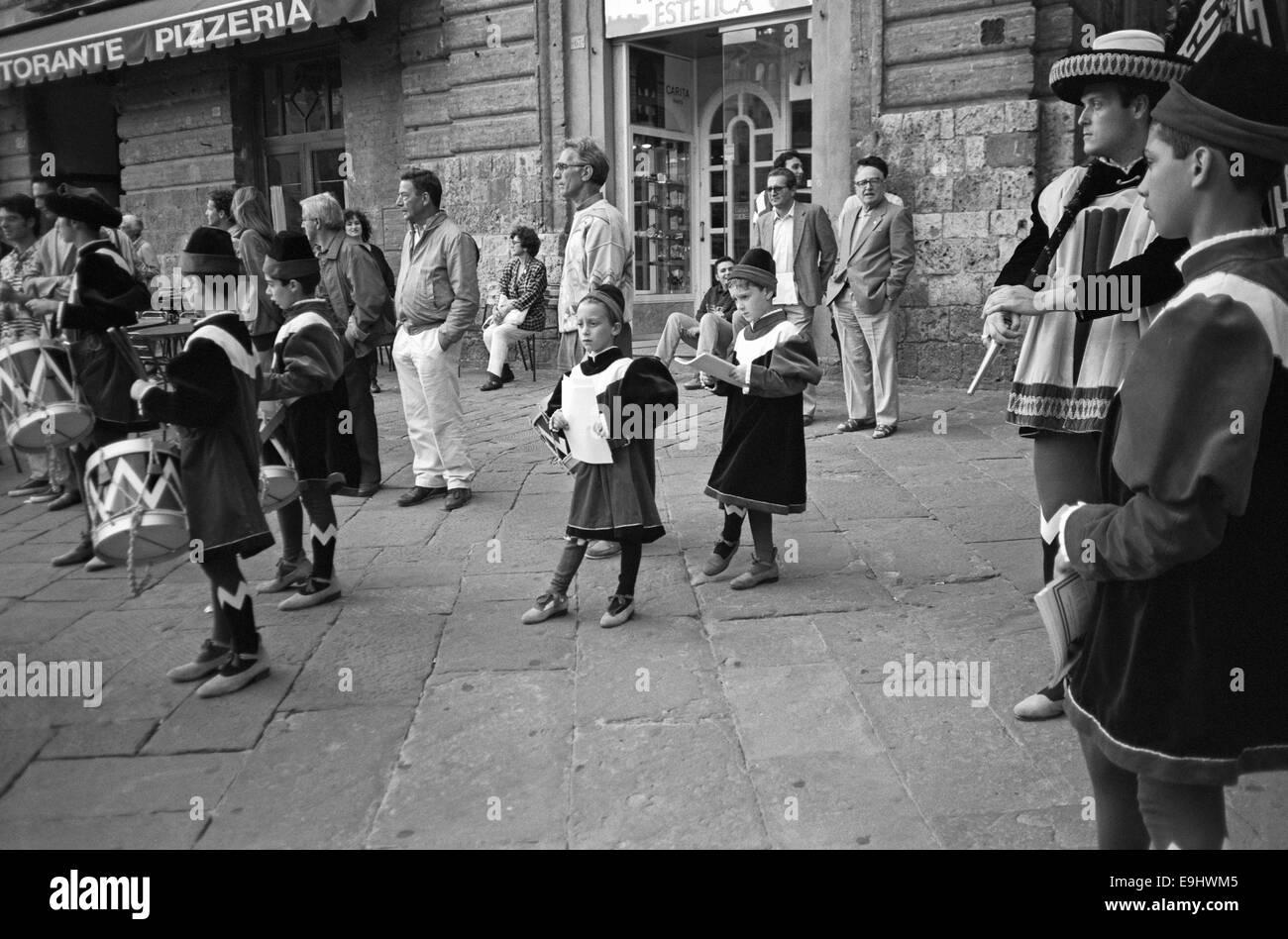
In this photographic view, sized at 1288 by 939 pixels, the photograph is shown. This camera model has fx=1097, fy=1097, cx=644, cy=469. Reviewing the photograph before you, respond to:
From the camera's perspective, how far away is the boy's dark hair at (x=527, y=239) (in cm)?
1170

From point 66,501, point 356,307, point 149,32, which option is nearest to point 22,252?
point 66,501

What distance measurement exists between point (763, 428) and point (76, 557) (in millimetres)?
3823

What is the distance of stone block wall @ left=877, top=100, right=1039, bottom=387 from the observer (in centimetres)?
970

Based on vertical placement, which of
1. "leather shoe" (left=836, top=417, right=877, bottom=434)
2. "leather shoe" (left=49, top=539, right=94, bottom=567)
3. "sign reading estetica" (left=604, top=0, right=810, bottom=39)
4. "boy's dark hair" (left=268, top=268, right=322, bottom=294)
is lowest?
"leather shoe" (left=49, top=539, right=94, bottom=567)

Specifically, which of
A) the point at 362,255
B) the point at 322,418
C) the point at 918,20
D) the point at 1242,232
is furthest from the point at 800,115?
the point at 1242,232

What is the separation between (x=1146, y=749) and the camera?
1845 mm

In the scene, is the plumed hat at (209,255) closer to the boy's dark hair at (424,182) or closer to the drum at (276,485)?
the drum at (276,485)

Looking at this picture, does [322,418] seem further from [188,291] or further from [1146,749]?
[1146,749]

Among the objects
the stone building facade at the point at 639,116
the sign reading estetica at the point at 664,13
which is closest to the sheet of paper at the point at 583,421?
the stone building facade at the point at 639,116

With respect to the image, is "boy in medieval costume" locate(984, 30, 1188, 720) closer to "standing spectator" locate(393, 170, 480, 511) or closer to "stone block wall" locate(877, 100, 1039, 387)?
"standing spectator" locate(393, 170, 480, 511)

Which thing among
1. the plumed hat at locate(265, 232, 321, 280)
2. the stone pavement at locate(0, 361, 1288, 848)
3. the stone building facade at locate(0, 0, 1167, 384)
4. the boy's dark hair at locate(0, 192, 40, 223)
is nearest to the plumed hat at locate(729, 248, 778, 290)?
the stone pavement at locate(0, 361, 1288, 848)

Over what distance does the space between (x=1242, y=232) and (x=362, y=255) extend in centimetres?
615

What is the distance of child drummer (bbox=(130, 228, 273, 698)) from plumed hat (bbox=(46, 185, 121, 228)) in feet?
6.43

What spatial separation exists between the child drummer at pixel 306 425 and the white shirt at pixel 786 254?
465 centimetres
